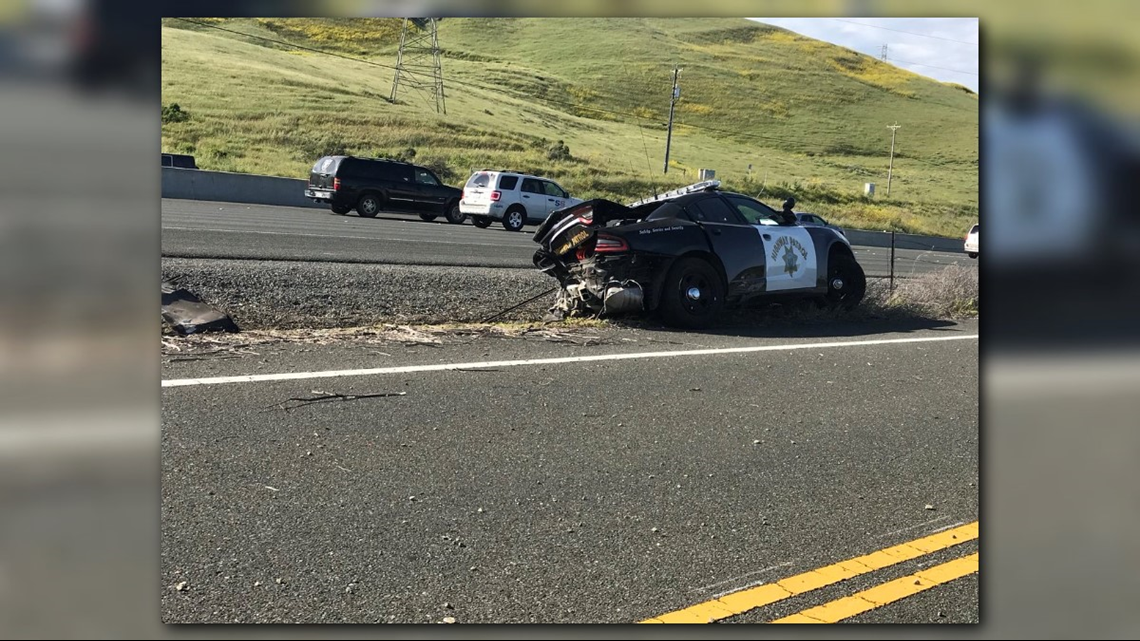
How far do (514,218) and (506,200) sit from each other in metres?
0.46

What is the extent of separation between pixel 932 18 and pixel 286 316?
631cm

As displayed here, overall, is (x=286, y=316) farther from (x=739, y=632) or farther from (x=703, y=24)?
(x=739, y=632)

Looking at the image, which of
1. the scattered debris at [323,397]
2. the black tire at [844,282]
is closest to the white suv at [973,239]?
the scattered debris at [323,397]

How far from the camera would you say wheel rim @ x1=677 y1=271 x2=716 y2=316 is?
356 inches

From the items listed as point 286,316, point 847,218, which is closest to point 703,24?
point 286,316

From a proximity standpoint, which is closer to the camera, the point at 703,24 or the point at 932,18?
the point at 932,18

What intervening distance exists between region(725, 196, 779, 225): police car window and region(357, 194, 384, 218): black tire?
531 inches

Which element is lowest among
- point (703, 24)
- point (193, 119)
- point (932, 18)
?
point (932, 18)

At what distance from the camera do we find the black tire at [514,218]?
897 inches

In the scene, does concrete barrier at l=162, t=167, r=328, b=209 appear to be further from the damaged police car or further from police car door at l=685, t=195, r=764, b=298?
police car door at l=685, t=195, r=764, b=298
